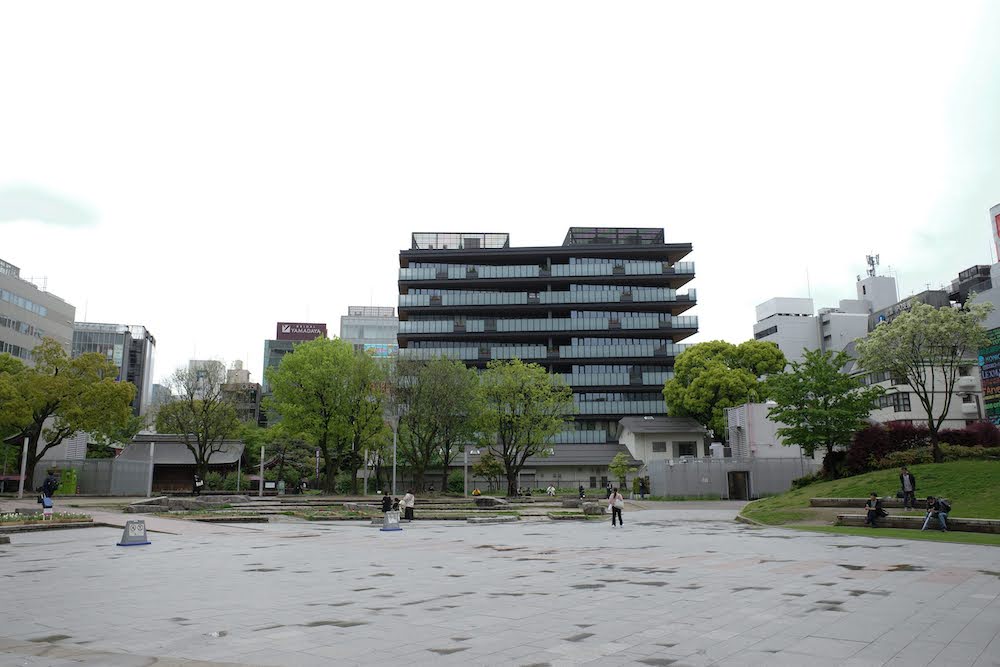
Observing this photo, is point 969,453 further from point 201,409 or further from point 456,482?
point 201,409

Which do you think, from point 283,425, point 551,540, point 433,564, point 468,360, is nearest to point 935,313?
point 551,540

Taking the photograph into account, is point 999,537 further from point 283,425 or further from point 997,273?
point 997,273

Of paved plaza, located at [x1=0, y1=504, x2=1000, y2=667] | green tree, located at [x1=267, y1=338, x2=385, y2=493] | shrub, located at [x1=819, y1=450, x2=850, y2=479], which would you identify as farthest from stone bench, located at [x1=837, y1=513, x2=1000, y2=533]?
green tree, located at [x1=267, y1=338, x2=385, y2=493]

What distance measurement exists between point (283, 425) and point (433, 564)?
40.9 meters

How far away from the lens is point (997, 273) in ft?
230

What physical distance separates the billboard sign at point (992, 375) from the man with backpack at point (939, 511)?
27406 millimetres

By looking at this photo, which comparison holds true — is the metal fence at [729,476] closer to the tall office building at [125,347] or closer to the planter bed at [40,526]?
the planter bed at [40,526]

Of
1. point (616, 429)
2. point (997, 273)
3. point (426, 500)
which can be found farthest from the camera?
point (616, 429)

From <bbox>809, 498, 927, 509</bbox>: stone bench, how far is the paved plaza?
8470 millimetres

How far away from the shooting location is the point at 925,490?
28.3 m

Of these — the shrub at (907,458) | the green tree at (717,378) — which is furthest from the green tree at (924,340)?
the green tree at (717,378)

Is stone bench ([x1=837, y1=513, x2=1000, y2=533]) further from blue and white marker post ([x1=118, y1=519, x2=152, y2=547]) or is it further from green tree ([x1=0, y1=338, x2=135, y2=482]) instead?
green tree ([x1=0, y1=338, x2=135, y2=482])

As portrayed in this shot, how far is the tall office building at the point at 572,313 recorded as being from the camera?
263 feet

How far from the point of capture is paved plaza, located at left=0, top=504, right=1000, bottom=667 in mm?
7848
